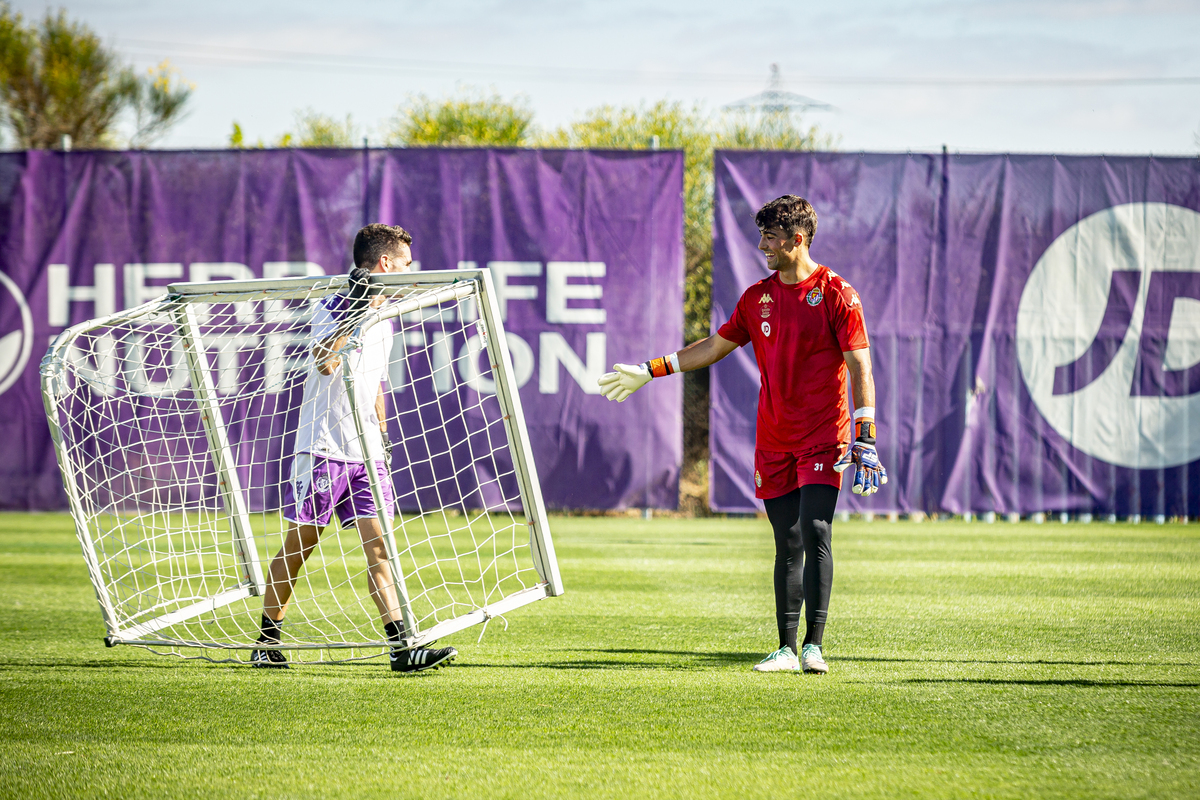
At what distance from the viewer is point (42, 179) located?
11.6 m

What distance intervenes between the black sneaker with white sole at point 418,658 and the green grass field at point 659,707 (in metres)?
0.08

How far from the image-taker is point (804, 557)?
435cm

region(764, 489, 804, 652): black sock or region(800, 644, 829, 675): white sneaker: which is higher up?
region(764, 489, 804, 652): black sock

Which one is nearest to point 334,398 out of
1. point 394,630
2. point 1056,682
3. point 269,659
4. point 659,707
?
point 394,630

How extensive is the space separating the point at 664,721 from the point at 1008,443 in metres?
8.60

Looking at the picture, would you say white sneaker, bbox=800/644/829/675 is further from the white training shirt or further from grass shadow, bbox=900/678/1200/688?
the white training shirt

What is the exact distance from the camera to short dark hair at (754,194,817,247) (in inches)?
171

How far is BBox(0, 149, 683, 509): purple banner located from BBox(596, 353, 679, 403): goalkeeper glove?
627 centimetres

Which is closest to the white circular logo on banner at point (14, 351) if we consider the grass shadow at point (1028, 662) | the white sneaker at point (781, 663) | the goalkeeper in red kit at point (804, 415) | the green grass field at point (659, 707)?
the green grass field at point (659, 707)

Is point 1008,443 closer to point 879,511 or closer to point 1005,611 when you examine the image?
point 879,511

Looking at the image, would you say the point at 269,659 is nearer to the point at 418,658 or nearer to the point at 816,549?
the point at 418,658

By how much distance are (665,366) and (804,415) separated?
714 millimetres

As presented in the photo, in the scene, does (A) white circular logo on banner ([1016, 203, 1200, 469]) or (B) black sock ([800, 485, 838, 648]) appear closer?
(B) black sock ([800, 485, 838, 648])

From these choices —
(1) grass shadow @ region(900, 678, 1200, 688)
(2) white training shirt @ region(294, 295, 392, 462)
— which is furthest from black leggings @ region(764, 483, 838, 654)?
(2) white training shirt @ region(294, 295, 392, 462)
